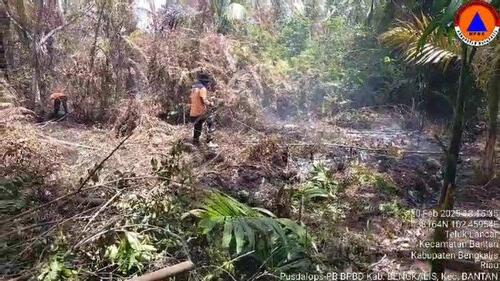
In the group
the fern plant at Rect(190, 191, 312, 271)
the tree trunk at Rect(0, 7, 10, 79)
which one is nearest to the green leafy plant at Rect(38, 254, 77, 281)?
the fern plant at Rect(190, 191, 312, 271)

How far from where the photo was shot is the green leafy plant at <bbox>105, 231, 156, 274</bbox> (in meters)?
3.40

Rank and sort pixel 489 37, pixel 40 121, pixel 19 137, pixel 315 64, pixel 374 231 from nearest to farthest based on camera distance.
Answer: pixel 489 37 < pixel 374 231 < pixel 19 137 < pixel 40 121 < pixel 315 64

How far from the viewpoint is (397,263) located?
3.66 metres

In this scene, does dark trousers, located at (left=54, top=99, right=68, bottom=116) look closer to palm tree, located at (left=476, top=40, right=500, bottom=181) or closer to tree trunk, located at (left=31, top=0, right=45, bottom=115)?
tree trunk, located at (left=31, top=0, right=45, bottom=115)

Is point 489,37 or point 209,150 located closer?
point 489,37

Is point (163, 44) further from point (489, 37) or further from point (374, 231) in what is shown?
point (489, 37)

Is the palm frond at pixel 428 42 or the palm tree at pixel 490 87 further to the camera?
the palm tree at pixel 490 87

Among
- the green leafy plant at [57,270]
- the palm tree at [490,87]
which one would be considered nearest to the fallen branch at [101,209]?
the green leafy plant at [57,270]

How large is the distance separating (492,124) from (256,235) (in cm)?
345

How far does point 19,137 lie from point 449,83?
27.1 feet

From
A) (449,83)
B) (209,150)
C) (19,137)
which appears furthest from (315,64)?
(19,137)

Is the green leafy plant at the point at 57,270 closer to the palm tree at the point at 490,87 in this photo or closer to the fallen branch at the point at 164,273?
the fallen branch at the point at 164,273

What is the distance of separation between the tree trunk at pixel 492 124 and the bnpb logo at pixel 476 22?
1645 mm

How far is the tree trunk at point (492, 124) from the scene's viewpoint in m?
5.13
